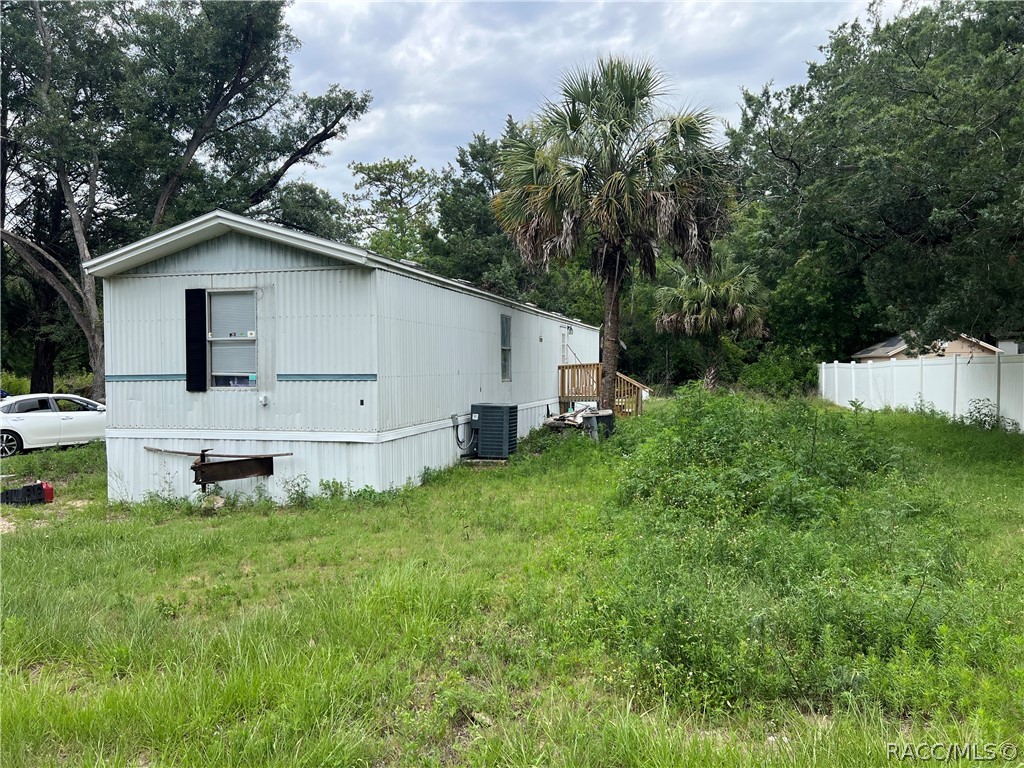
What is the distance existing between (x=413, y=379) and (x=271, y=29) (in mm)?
14743

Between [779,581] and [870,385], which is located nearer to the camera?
[779,581]

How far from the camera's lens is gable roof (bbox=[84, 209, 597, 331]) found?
27.0 ft

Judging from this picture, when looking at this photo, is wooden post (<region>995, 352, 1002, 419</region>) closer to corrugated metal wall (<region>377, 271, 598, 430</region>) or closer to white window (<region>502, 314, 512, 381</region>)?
corrugated metal wall (<region>377, 271, 598, 430</region>)

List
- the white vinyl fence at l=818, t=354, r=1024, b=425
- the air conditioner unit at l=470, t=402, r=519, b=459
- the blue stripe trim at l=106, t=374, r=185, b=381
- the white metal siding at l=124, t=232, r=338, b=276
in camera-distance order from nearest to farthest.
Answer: the white metal siding at l=124, t=232, r=338, b=276, the blue stripe trim at l=106, t=374, r=185, b=381, the air conditioner unit at l=470, t=402, r=519, b=459, the white vinyl fence at l=818, t=354, r=1024, b=425

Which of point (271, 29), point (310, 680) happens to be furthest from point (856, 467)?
point (271, 29)

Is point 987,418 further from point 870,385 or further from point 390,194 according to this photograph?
point 390,194

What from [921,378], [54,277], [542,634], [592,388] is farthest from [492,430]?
[54,277]

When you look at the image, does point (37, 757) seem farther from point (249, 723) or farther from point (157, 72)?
point (157, 72)

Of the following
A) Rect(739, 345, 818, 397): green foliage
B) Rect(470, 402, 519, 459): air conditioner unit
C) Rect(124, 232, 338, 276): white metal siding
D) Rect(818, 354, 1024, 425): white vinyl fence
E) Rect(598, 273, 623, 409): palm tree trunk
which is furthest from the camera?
Rect(739, 345, 818, 397): green foliage

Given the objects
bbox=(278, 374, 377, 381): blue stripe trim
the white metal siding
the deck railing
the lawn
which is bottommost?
the lawn

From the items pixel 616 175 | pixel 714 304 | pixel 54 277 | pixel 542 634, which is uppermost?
pixel 616 175

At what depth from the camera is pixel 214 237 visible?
8844mm

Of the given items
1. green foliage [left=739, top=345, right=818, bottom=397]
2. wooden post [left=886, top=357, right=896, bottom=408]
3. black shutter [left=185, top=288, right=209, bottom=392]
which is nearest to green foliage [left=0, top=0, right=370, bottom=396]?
black shutter [left=185, top=288, right=209, bottom=392]

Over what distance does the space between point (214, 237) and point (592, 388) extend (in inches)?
411
